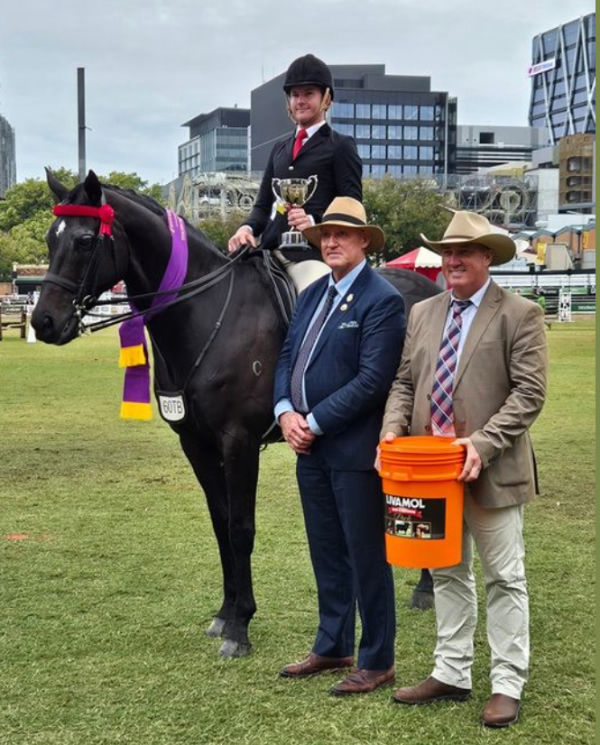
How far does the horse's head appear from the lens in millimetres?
4766

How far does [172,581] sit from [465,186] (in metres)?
96.5

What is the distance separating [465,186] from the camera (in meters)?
98.3

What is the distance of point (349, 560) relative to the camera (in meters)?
4.67

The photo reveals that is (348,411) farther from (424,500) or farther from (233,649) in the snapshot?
(233,649)

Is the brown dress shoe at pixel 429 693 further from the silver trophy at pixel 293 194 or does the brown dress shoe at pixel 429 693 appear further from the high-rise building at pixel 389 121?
the high-rise building at pixel 389 121

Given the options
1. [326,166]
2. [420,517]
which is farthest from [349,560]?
[326,166]

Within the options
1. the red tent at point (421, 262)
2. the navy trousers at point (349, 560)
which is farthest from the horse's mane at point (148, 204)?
the red tent at point (421, 262)

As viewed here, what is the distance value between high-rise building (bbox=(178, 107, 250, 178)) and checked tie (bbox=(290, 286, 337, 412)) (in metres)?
160

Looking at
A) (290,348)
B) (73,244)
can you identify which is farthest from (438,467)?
(73,244)

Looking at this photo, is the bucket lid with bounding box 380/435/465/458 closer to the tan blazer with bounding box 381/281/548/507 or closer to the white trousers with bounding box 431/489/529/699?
the tan blazer with bounding box 381/281/548/507

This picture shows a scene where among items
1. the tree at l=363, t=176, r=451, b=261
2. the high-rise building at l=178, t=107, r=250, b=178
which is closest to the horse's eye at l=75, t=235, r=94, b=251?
the tree at l=363, t=176, r=451, b=261

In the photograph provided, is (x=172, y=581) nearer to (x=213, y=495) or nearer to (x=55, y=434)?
(x=213, y=495)

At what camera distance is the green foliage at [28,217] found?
74.4 m

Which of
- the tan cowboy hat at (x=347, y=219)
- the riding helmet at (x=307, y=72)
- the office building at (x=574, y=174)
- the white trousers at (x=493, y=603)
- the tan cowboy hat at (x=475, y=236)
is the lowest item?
the white trousers at (x=493, y=603)
